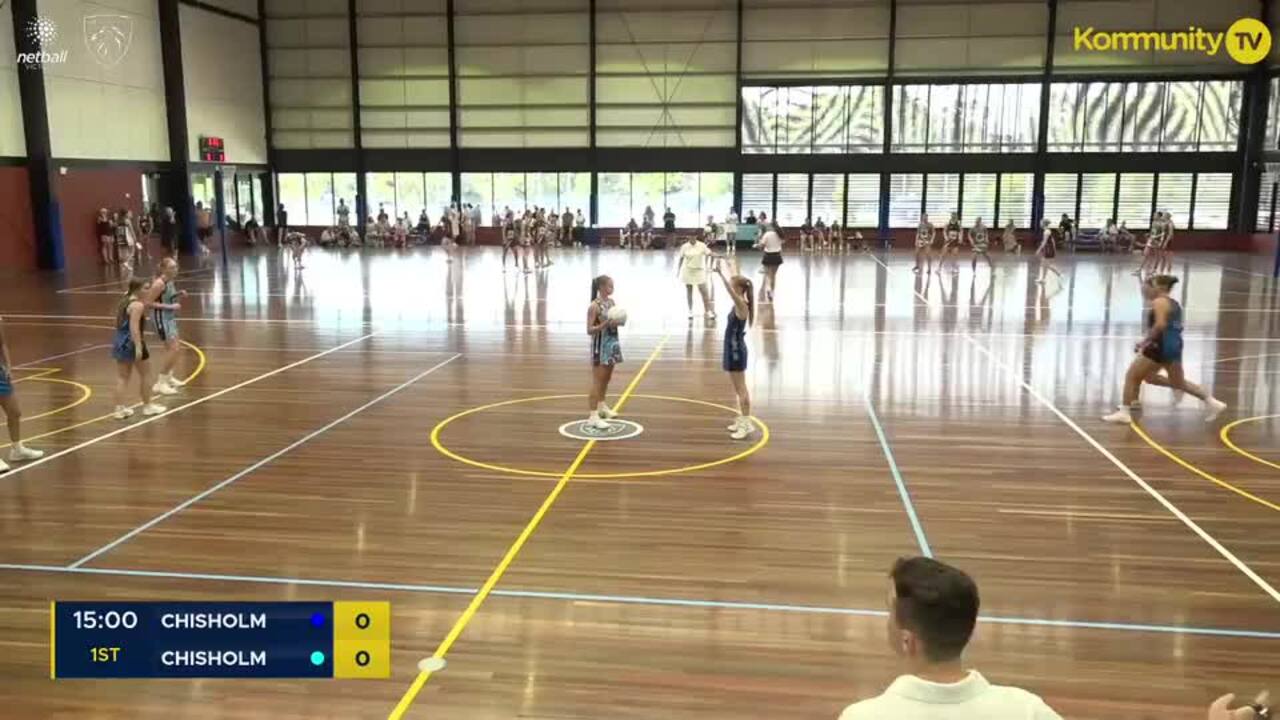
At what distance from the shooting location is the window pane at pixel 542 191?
43.9 m

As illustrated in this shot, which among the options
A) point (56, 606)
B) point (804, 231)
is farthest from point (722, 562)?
point (804, 231)

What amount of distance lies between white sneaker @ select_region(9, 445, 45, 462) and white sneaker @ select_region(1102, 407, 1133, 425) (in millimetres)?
11399

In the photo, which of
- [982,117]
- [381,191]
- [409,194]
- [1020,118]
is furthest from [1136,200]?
[381,191]

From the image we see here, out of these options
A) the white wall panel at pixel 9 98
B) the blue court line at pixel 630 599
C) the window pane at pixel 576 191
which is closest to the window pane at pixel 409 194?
the window pane at pixel 576 191

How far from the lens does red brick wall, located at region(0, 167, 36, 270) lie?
29.0m

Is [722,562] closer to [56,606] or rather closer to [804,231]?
[56,606]

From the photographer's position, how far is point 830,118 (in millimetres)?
41406

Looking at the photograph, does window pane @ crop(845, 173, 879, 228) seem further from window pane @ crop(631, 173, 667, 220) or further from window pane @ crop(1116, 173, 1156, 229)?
window pane @ crop(1116, 173, 1156, 229)

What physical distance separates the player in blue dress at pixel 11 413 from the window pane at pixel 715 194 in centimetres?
3500

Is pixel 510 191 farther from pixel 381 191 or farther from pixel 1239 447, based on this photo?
pixel 1239 447

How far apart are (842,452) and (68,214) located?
29.9 meters

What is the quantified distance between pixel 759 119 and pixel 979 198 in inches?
389

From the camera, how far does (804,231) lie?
4181 cm

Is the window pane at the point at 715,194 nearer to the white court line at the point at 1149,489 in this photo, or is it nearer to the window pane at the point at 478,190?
the window pane at the point at 478,190
